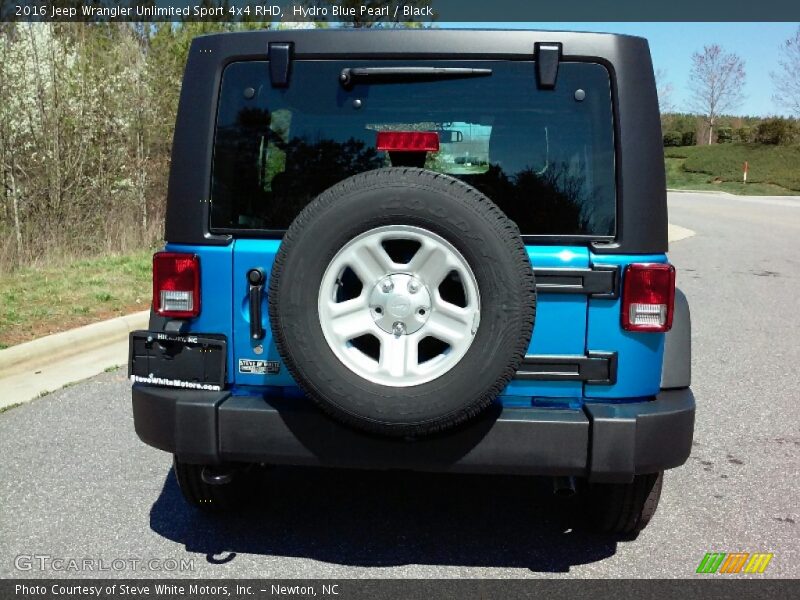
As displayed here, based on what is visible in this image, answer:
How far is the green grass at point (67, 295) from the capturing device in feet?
24.2

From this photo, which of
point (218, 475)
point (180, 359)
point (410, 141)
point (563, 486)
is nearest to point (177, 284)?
point (180, 359)

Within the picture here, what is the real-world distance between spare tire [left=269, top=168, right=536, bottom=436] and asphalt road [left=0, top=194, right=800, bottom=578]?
898mm

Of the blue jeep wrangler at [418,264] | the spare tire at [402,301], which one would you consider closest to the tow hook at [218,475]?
the blue jeep wrangler at [418,264]

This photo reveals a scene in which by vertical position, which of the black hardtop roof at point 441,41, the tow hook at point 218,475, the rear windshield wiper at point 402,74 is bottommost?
the tow hook at point 218,475

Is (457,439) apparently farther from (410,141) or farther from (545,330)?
(410,141)

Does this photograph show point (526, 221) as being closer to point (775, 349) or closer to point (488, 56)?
point (488, 56)

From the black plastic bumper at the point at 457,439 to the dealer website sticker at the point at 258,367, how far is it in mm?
96

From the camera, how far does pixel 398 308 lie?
9.09 feet

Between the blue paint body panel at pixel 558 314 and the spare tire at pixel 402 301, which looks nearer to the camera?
the spare tire at pixel 402 301

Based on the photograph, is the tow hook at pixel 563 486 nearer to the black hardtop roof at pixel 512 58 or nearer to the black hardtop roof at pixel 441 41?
the black hardtop roof at pixel 512 58

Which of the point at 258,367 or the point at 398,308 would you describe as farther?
the point at 258,367

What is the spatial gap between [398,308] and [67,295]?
690 cm

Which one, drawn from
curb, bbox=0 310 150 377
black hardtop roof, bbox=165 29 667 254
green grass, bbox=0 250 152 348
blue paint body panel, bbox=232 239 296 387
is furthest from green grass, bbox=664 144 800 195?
blue paint body panel, bbox=232 239 296 387

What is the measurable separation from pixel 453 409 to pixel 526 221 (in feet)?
2.53
